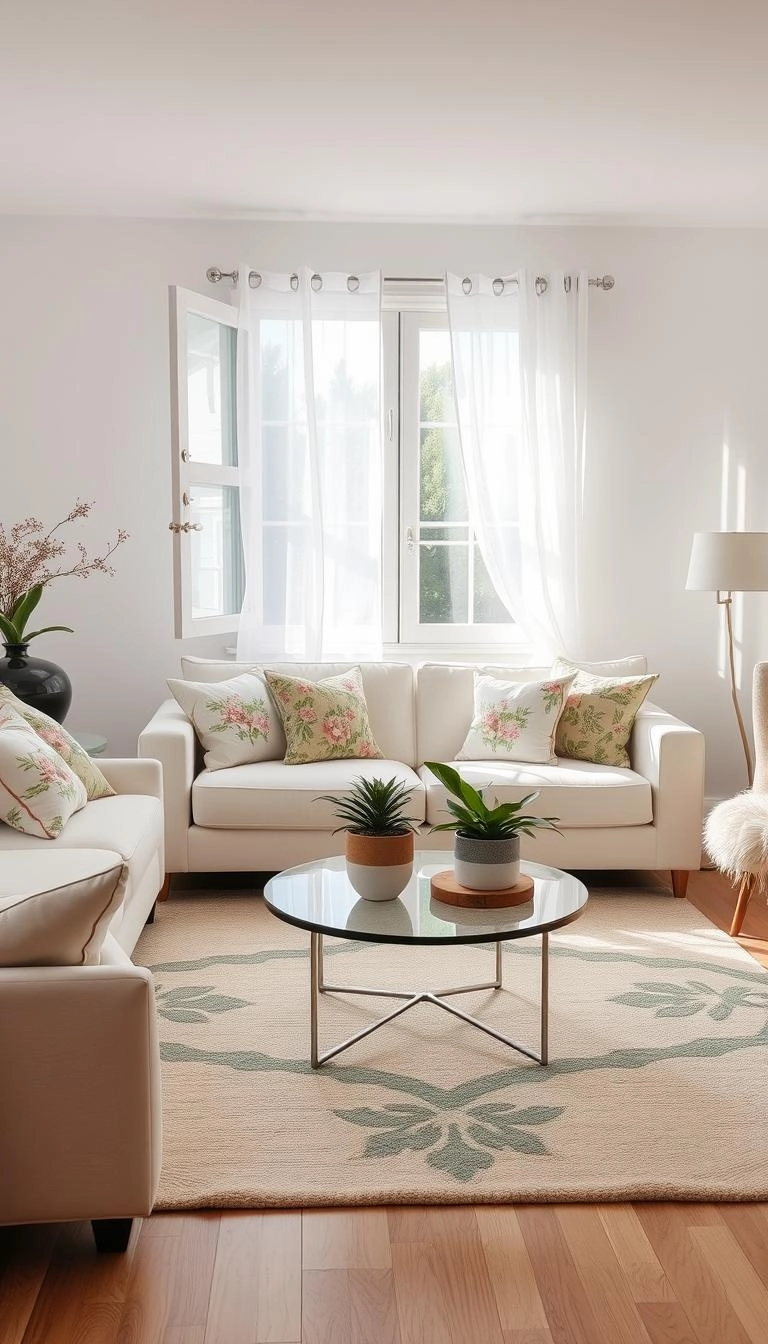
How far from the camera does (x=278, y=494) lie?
17.1ft

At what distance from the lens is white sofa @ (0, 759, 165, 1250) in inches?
80.7

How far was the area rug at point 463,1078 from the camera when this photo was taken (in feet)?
8.05

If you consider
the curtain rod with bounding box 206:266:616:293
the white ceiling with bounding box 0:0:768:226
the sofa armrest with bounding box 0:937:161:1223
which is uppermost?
the white ceiling with bounding box 0:0:768:226

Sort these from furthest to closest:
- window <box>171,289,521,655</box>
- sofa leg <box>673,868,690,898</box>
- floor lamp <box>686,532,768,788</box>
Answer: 1. window <box>171,289,521,655</box>
2. floor lamp <box>686,532,768,788</box>
3. sofa leg <box>673,868,690,898</box>

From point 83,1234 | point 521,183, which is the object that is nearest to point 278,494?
point 521,183

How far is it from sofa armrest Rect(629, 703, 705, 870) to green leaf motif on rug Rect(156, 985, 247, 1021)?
1765 millimetres

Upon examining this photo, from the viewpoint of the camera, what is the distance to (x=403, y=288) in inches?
207

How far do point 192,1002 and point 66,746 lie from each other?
953 mm

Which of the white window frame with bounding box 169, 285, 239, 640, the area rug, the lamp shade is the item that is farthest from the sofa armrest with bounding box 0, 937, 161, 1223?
the lamp shade

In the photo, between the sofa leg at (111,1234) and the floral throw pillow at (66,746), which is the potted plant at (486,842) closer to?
the sofa leg at (111,1234)

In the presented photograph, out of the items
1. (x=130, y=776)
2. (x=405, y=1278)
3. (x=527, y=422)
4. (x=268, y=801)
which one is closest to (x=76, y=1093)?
(x=405, y=1278)

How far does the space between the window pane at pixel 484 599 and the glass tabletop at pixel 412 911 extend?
2.29 meters

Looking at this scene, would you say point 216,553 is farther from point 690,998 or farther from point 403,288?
point 690,998

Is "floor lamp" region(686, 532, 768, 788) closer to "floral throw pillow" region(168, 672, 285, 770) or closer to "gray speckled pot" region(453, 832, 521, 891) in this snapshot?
"floral throw pillow" region(168, 672, 285, 770)
